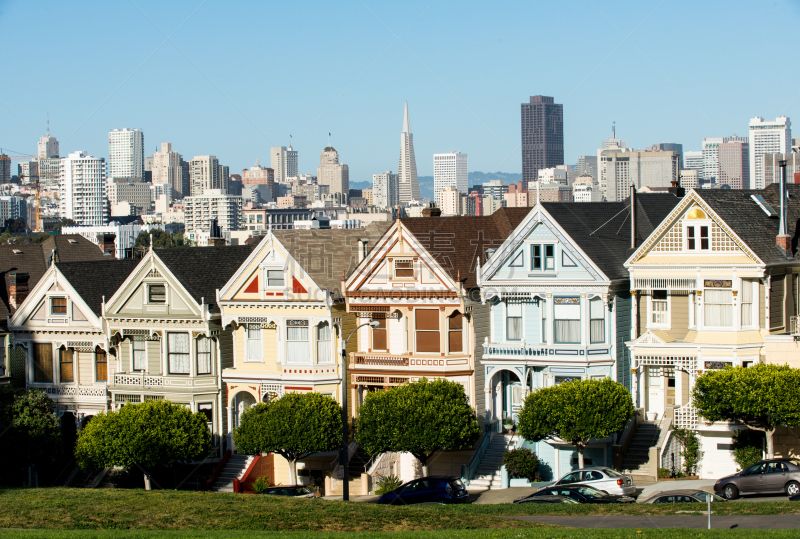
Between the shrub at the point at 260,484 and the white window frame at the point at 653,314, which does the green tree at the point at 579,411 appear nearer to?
the white window frame at the point at 653,314

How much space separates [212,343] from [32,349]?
9540mm

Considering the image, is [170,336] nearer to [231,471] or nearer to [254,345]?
[254,345]

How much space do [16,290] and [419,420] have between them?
24.1m

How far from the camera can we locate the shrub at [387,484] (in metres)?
46.5

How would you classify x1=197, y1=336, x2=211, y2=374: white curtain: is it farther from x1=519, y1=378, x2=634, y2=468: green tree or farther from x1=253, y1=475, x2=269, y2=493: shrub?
x1=519, y1=378, x2=634, y2=468: green tree

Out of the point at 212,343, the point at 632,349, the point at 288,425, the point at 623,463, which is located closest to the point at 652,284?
the point at 632,349

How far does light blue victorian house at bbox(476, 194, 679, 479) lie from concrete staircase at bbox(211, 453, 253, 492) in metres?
10.9

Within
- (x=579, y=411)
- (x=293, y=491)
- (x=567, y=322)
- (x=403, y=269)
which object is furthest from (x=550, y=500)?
(x=403, y=269)

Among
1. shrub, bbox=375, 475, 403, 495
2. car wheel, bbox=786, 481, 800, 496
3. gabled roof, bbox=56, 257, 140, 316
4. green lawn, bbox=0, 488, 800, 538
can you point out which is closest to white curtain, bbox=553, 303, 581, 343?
shrub, bbox=375, 475, 403, 495

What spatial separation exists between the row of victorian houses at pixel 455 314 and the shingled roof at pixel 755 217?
97 mm

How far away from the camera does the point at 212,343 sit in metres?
52.4

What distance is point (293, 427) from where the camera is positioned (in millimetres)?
47062

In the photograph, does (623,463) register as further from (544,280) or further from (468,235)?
(468,235)

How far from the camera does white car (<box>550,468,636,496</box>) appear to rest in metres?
39.4
